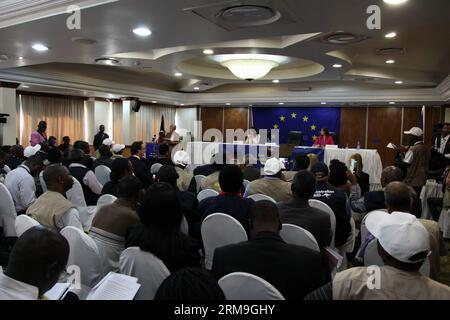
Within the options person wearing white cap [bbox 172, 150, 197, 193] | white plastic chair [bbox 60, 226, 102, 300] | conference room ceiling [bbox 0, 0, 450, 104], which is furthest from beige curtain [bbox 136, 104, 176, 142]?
white plastic chair [bbox 60, 226, 102, 300]

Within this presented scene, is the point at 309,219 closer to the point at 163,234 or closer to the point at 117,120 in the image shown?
the point at 163,234

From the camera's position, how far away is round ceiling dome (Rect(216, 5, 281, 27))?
11.5 feet

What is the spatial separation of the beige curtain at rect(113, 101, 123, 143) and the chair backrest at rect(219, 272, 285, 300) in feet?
40.8

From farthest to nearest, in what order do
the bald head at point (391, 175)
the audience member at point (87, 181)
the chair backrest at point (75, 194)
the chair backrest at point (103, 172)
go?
the chair backrest at point (103, 172)
the audience member at point (87, 181)
the chair backrest at point (75, 194)
the bald head at point (391, 175)

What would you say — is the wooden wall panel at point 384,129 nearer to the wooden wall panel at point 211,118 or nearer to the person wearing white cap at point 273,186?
the wooden wall panel at point 211,118

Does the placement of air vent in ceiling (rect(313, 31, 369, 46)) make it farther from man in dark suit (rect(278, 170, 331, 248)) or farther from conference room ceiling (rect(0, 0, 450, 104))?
man in dark suit (rect(278, 170, 331, 248))

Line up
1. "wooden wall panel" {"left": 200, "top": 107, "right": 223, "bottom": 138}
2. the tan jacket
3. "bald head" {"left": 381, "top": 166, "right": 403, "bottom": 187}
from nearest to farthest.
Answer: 1. the tan jacket
2. "bald head" {"left": 381, "top": 166, "right": 403, "bottom": 187}
3. "wooden wall panel" {"left": 200, "top": 107, "right": 223, "bottom": 138}

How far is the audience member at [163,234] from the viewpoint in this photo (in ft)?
6.10

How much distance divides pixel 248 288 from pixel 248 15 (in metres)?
2.99

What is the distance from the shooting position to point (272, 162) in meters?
3.53

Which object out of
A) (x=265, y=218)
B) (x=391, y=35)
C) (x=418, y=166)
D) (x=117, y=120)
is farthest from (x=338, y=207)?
(x=117, y=120)

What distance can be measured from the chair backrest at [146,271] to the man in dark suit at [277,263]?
11.3 inches

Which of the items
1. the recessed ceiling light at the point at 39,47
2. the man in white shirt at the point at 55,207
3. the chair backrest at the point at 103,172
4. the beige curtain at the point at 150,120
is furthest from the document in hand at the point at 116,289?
the beige curtain at the point at 150,120
